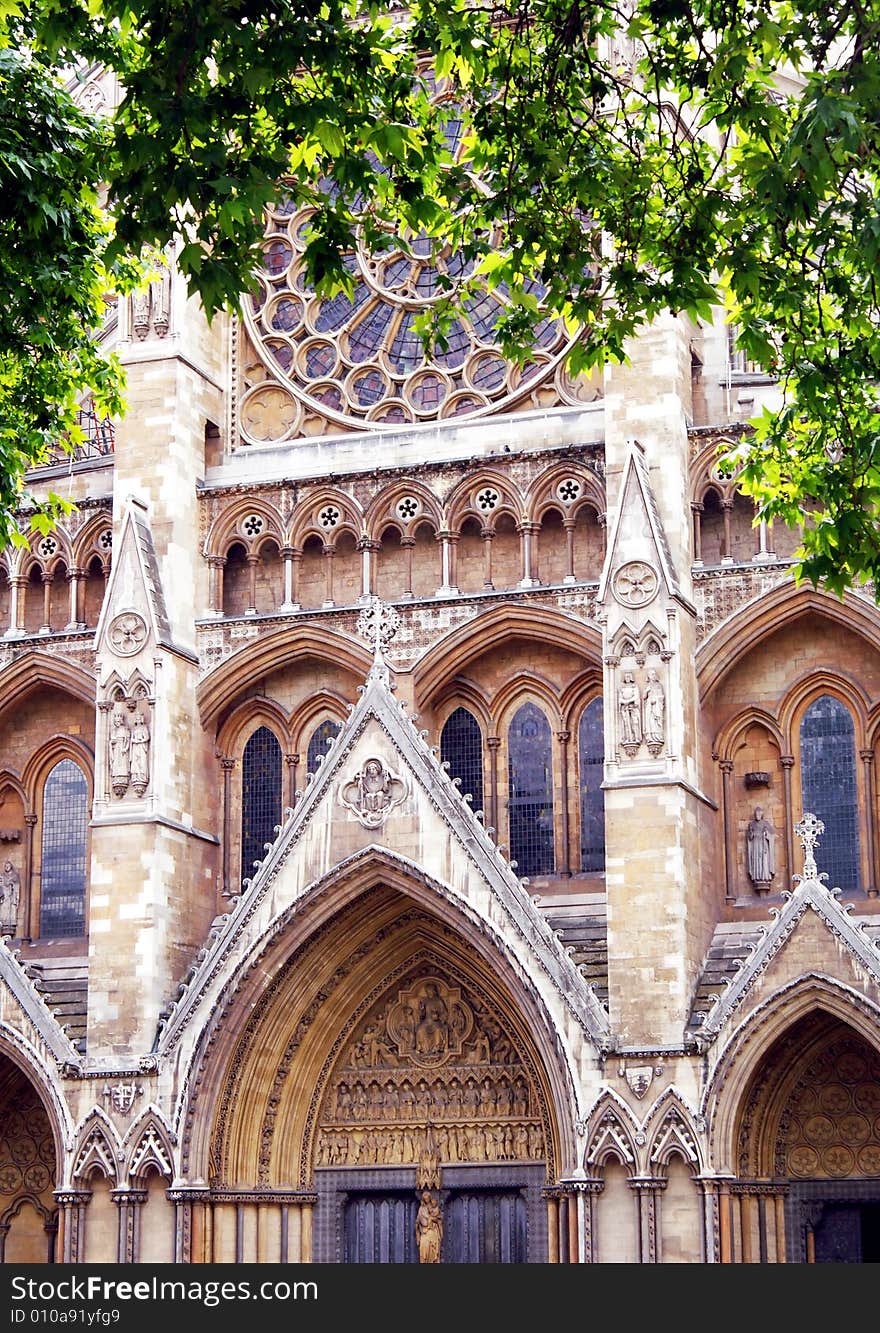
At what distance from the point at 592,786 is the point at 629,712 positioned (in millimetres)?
2332

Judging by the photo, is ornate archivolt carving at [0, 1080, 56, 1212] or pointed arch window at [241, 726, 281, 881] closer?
ornate archivolt carving at [0, 1080, 56, 1212]

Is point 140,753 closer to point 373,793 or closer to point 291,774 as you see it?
point 291,774

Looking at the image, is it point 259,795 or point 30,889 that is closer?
point 259,795

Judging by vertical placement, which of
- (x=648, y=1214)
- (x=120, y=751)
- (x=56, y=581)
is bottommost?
(x=648, y=1214)

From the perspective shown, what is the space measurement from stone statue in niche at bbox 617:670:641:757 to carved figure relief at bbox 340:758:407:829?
2901 mm

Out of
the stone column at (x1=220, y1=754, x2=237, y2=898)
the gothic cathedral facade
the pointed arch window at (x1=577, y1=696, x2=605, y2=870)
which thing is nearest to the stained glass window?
the gothic cathedral facade

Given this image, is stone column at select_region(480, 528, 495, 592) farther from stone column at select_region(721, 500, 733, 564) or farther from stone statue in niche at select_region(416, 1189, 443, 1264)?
stone statue in niche at select_region(416, 1189, 443, 1264)

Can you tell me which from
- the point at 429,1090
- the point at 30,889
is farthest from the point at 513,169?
the point at 30,889

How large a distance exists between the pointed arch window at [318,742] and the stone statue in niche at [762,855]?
6042 mm

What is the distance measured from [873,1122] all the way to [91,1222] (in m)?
9.85

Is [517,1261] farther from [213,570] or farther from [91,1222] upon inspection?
[213,570]

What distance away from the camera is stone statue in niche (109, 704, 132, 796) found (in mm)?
27828

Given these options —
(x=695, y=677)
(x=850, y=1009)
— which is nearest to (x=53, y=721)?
(x=695, y=677)

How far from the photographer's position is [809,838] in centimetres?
2441
